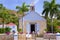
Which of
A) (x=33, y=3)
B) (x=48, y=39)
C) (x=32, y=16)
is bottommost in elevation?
(x=48, y=39)

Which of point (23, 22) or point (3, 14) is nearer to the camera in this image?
point (23, 22)

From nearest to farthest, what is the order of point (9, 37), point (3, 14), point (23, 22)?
point (9, 37) → point (23, 22) → point (3, 14)

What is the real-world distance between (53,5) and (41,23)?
4697 millimetres

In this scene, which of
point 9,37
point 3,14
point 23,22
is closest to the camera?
point 9,37

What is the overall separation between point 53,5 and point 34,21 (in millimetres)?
5238

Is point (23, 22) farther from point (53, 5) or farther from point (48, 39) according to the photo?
point (48, 39)

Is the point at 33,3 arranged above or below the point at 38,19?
above

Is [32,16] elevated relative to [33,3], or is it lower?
lower

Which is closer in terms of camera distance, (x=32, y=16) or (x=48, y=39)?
(x=48, y=39)

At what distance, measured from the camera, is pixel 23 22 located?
125ft

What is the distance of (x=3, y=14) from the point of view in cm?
4325

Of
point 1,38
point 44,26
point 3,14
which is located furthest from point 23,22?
point 1,38

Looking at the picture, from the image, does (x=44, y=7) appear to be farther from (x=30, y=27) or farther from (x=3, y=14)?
(x=3, y=14)

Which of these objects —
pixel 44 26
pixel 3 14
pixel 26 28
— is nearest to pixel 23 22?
pixel 26 28
